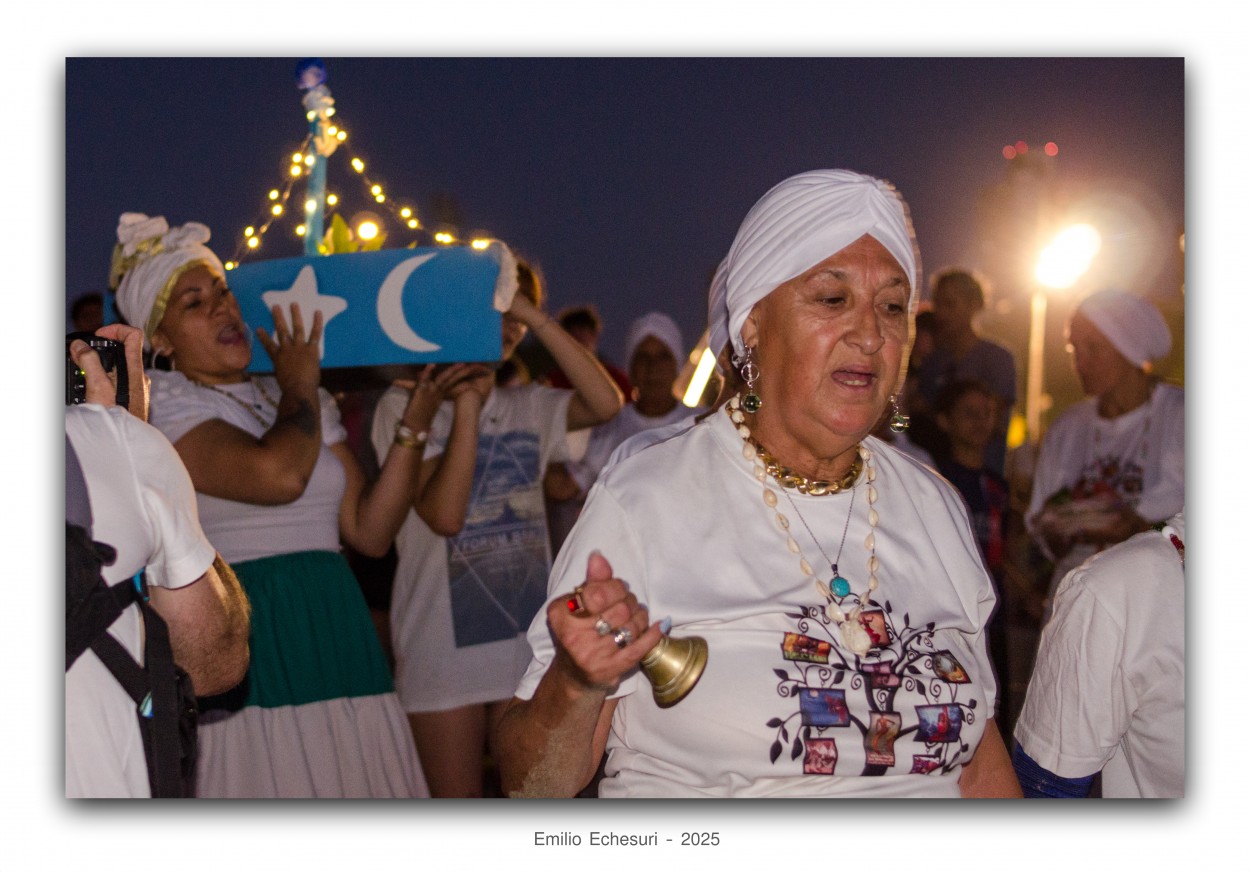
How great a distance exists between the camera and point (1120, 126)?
2.85 m

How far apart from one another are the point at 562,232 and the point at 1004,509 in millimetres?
2625

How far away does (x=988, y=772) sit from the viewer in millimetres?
2117

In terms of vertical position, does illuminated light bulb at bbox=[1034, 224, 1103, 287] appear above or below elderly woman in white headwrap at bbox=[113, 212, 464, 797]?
above

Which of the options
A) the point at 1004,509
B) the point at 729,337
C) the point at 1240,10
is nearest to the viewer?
the point at 729,337

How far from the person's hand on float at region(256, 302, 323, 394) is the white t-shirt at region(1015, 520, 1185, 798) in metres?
1.78

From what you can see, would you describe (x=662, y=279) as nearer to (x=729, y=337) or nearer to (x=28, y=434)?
(x=729, y=337)

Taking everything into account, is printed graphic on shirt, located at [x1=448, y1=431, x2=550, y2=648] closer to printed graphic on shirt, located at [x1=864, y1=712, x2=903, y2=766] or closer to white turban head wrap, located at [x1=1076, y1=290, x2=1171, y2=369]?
printed graphic on shirt, located at [x1=864, y1=712, x2=903, y2=766]

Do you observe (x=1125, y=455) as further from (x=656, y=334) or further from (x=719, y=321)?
(x=719, y=321)

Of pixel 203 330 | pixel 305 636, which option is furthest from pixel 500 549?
pixel 203 330

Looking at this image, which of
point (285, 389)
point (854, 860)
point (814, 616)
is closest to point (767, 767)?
point (814, 616)

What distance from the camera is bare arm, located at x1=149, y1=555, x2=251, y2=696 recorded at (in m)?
1.85

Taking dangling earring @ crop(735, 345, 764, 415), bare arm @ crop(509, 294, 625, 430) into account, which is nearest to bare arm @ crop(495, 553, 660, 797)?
dangling earring @ crop(735, 345, 764, 415)

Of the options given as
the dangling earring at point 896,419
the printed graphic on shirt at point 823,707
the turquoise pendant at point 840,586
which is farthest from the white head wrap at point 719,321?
the printed graphic on shirt at point 823,707

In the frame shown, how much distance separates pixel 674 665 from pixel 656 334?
11.0ft
